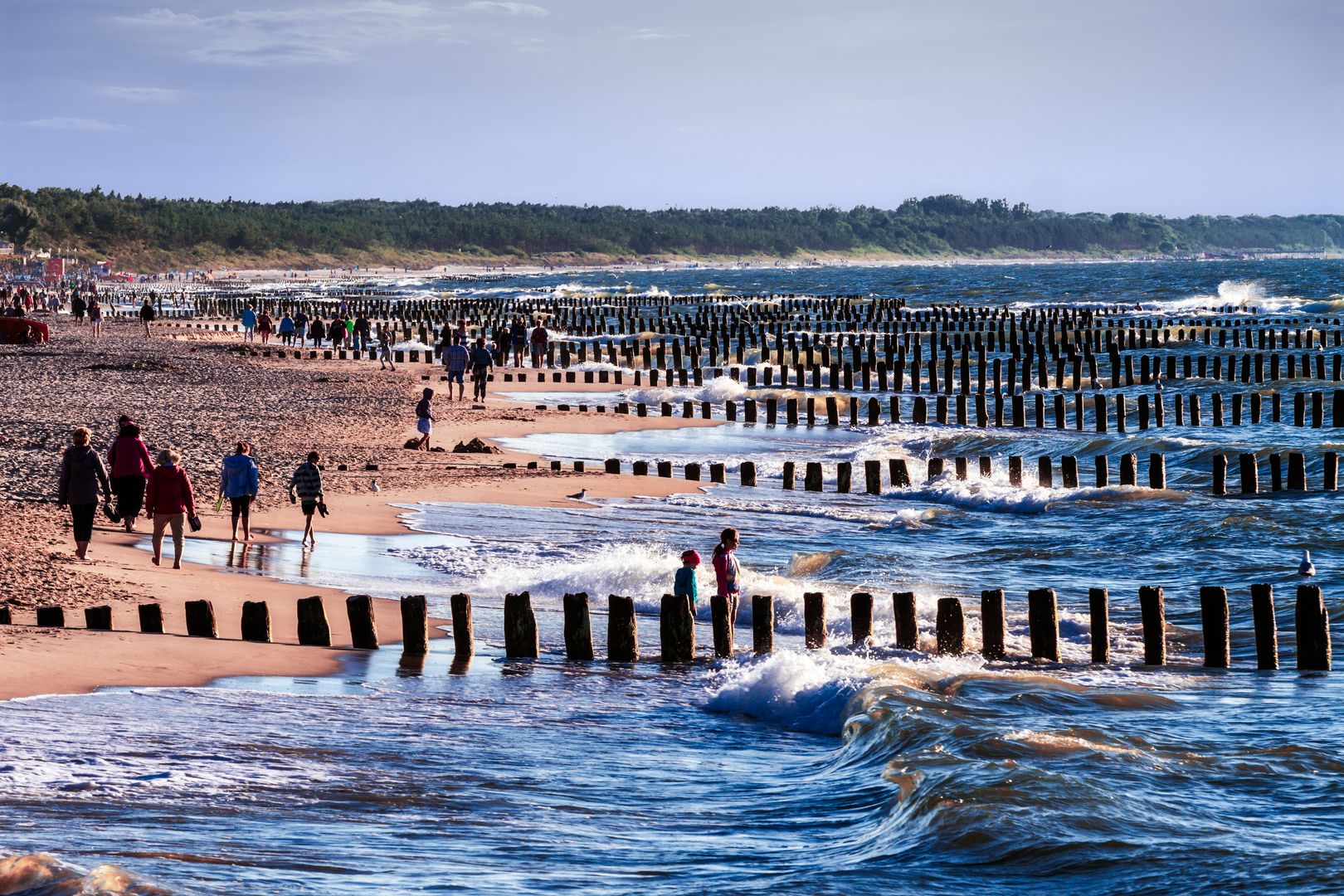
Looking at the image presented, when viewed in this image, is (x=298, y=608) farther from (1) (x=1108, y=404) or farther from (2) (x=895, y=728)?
(1) (x=1108, y=404)

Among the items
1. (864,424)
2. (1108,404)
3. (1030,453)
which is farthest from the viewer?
(1108,404)

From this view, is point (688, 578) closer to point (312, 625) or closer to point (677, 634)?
point (677, 634)

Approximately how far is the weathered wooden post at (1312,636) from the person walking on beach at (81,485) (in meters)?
11.2

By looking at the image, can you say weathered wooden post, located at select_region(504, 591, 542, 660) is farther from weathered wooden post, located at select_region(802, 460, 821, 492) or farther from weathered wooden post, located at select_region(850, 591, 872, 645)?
weathered wooden post, located at select_region(802, 460, 821, 492)

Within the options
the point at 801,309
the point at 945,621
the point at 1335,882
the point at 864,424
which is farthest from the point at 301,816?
the point at 801,309

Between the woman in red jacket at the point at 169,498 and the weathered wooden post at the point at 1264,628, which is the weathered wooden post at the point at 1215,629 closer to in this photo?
the weathered wooden post at the point at 1264,628

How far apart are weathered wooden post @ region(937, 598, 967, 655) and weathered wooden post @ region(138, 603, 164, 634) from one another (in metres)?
6.62

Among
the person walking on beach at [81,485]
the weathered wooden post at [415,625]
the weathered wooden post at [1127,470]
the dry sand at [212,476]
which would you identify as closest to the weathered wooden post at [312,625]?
Result: the dry sand at [212,476]

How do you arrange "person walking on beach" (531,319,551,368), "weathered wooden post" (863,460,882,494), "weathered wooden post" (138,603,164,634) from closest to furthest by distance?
"weathered wooden post" (138,603,164,634) → "weathered wooden post" (863,460,882,494) → "person walking on beach" (531,319,551,368)

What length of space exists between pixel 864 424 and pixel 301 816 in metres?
28.0

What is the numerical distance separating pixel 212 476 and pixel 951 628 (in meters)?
12.4

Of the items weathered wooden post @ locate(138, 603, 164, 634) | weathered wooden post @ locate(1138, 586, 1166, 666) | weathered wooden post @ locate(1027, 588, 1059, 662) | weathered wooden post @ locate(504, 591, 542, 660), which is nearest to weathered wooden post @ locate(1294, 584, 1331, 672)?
weathered wooden post @ locate(1138, 586, 1166, 666)

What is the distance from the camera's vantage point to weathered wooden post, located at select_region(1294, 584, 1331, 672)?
13.0m

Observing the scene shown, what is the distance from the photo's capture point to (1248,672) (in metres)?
13.2
